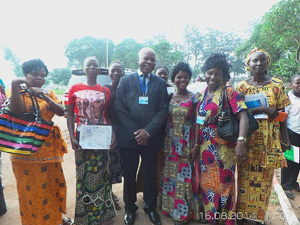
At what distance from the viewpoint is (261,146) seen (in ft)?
7.98

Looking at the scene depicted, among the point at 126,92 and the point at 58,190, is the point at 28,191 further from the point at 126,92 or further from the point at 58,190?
the point at 126,92

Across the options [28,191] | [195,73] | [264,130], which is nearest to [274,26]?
[264,130]

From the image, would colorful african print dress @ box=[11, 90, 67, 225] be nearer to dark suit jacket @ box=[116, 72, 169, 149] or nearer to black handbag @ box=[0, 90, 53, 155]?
black handbag @ box=[0, 90, 53, 155]

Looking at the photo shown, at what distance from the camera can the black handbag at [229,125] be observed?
7.26 ft

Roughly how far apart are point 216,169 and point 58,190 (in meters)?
1.85

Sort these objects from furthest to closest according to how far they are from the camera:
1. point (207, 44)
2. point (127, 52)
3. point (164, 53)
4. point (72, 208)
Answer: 1. point (207, 44)
2. point (127, 52)
3. point (164, 53)
4. point (72, 208)

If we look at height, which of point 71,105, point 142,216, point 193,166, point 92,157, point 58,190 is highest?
point 71,105

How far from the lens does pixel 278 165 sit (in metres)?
2.43

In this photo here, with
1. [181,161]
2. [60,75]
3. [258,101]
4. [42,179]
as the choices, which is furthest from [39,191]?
[60,75]

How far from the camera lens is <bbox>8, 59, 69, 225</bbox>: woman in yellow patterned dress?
2156mm

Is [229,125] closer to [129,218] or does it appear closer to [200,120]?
[200,120]

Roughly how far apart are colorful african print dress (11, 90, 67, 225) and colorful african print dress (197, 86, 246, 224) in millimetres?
1652

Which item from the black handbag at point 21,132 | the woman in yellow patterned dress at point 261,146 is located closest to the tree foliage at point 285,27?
the woman in yellow patterned dress at point 261,146

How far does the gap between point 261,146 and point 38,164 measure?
8.10 ft
